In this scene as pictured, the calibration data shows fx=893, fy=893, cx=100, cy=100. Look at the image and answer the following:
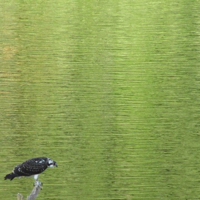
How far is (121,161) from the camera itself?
27500mm

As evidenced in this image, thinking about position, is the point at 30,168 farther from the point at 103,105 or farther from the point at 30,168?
the point at 103,105

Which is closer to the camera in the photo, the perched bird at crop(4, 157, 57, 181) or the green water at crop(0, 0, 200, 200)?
the perched bird at crop(4, 157, 57, 181)

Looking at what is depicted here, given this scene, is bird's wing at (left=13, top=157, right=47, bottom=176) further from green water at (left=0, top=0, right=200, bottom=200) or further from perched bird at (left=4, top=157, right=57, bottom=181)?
green water at (left=0, top=0, right=200, bottom=200)

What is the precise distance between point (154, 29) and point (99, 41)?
6.33 m

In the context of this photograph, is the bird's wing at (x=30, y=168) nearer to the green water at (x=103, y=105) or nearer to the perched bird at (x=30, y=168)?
the perched bird at (x=30, y=168)

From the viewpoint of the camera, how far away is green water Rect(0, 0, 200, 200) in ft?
85.1

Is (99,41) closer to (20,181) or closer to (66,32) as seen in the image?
(66,32)

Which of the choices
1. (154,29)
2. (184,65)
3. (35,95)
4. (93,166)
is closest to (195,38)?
(154,29)

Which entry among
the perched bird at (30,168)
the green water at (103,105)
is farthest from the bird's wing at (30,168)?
the green water at (103,105)

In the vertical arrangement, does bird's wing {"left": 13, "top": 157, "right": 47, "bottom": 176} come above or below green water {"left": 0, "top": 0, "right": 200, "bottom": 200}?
above

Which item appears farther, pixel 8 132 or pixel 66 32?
pixel 66 32

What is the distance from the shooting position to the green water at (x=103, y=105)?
85.1 ft

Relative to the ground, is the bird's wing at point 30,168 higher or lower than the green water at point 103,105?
higher

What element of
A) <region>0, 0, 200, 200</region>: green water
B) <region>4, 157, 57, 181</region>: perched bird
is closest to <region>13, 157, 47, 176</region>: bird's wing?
<region>4, 157, 57, 181</region>: perched bird
